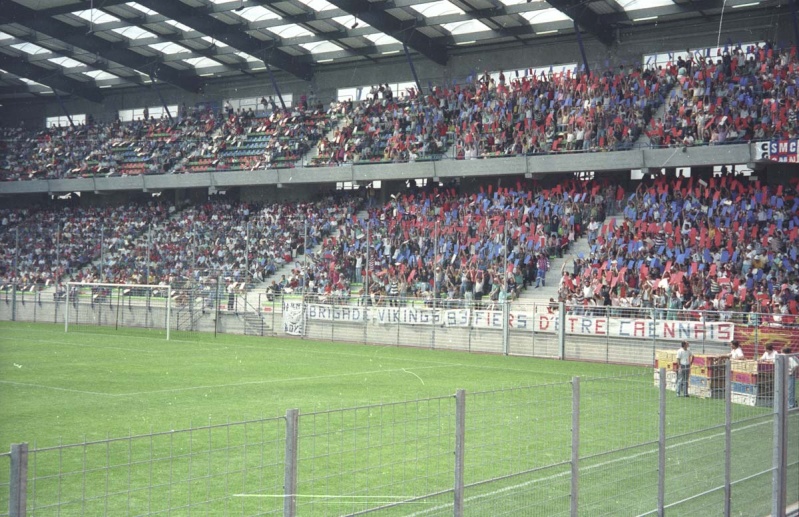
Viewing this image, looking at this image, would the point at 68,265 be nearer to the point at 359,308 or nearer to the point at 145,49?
the point at 145,49

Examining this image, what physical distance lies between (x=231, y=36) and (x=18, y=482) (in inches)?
1634

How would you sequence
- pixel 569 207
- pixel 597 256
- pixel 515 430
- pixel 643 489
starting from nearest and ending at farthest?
pixel 643 489, pixel 515 430, pixel 597 256, pixel 569 207

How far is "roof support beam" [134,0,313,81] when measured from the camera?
128 ft

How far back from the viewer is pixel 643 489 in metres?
10.7

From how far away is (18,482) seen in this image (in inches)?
145

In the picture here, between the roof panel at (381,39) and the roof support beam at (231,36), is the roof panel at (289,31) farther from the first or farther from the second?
the roof panel at (381,39)

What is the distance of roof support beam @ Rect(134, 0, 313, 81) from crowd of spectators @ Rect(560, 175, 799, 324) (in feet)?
65.1

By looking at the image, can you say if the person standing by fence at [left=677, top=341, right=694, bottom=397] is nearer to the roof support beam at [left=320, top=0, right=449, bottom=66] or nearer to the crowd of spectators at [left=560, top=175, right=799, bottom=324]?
the crowd of spectators at [left=560, top=175, right=799, bottom=324]

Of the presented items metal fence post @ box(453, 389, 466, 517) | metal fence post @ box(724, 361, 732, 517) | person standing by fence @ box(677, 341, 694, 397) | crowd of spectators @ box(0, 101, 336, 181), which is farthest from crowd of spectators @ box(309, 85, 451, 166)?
metal fence post @ box(453, 389, 466, 517)

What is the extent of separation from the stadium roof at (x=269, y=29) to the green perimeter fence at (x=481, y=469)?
25.5 m

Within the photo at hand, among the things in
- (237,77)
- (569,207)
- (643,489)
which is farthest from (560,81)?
(643,489)

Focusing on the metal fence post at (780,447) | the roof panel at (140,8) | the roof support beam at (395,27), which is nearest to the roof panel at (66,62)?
the roof panel at (140,8)

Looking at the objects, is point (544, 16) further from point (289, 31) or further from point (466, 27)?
point (289, 31)

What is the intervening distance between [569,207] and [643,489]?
89.6 feet
